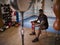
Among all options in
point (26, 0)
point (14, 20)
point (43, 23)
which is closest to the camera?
point (26, 0)

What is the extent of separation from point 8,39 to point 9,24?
1291mm

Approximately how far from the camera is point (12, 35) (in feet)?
15.1

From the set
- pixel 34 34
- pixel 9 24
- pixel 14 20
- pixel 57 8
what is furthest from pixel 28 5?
pixel 14 20

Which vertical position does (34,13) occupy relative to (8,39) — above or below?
above

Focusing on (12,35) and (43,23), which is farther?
(12,35)

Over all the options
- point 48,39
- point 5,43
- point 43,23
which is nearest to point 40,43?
point 48,39

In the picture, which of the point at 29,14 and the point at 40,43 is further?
the point at 29,14

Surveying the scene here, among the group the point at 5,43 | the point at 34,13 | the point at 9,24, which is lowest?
the point at 5,43

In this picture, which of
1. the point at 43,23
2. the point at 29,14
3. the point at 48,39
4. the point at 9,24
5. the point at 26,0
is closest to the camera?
the point at 26,0

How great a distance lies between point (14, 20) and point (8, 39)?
1759mm

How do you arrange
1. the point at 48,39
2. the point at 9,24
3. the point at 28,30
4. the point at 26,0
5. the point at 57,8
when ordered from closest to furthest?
the point at 26,0
the point at 57,8
the point at 48,39
the point at 28,30
the point at 9,24

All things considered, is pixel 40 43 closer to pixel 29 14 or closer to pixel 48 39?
pixel 48 39

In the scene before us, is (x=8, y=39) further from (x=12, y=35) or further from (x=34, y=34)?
(x=34, y=34)

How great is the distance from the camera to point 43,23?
383 centimetres
